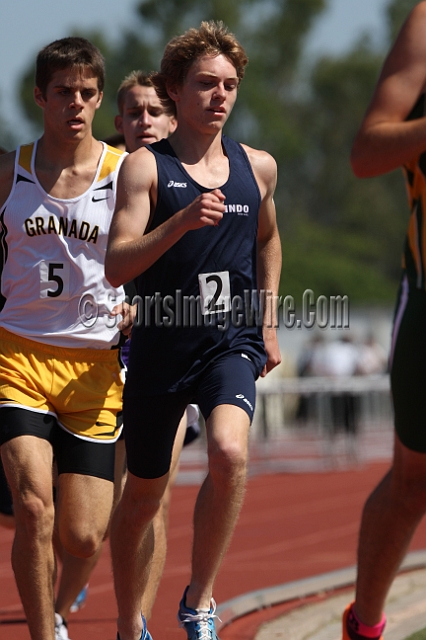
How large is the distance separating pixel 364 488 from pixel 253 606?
903 cm

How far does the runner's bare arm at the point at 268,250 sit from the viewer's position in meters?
4.78

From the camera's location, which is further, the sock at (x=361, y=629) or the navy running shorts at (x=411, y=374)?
the sock at (x=361, y=629)

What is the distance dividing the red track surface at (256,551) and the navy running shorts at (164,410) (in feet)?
5.03

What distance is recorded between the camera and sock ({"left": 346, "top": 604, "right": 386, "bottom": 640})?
412 centimetres

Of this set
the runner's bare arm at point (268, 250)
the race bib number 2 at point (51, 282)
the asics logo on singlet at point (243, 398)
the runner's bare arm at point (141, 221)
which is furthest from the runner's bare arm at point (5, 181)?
the asics logo on singlet at point (243, 398)

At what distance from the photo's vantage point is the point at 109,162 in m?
5.12

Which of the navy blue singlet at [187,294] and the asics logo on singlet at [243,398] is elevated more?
the navy blue singlet at [187,294]

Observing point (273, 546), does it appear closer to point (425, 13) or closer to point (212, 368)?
point (212, 368)

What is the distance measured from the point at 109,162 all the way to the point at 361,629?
234 centimetres

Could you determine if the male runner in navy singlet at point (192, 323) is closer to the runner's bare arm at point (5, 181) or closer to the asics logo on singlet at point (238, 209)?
the asics logo on singlet at point (238, 209)

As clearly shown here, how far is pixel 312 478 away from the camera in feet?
55.8

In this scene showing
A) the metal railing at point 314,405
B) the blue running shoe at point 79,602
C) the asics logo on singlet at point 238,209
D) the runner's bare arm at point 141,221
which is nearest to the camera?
the runner's bare arm at point 141,221

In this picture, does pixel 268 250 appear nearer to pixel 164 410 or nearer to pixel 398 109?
pixel 164 410

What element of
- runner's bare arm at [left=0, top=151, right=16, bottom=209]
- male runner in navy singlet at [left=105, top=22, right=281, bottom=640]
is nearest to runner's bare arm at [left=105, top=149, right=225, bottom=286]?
male runner in navy singlet at [left=105, top=22, right=281, bottom=640]
